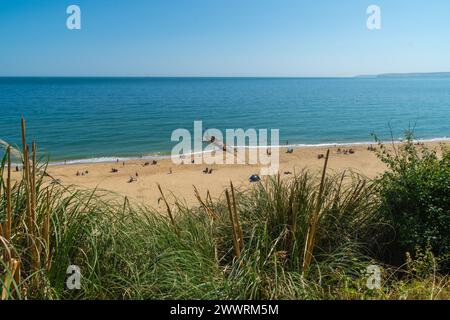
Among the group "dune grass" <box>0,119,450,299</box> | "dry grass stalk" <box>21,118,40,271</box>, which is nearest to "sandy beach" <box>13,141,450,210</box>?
"dune grass" <box>0,119,450,299</box>

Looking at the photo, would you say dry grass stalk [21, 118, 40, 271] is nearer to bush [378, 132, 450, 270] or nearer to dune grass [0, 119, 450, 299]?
dune grass [0, 119, 450, 299]

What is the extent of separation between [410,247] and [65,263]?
11.2ft

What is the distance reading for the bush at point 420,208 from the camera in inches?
151

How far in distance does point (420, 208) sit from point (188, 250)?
2611 millimetres

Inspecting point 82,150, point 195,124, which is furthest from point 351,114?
point 82,150

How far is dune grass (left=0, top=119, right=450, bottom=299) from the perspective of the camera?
8.55 ft

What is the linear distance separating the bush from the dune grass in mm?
195

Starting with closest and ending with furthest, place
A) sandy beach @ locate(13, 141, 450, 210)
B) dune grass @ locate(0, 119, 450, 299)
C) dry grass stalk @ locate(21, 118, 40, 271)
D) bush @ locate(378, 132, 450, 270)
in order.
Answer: dry grass stalk @ locate(21, 118, 40, 271)
dune grass @ locate(0, 119, 450, 299)
bush @ locate(378, 132, 450, 270)
sandy beach @ locate(13, 141, 450, 210)

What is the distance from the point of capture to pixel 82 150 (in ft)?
80.6

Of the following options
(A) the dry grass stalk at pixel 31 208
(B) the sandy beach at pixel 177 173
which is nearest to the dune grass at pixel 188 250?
(A) the dry grass stalk at pixel 31 208

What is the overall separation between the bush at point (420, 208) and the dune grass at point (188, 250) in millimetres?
195

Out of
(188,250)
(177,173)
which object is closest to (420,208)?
(188,250)

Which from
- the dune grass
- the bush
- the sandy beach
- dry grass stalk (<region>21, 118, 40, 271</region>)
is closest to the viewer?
dry grass stalk (<region>21, 118, 40, 271</region>)
